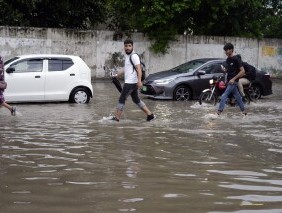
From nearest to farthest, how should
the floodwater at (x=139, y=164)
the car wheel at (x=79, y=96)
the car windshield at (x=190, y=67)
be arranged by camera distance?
the floodwater at (x=139, y=164), the car wheel at (x=79, y=96), the car windshield at (x=190, y=67)

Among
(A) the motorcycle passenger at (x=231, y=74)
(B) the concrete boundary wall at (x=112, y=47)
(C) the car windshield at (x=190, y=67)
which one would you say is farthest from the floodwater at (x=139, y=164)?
(B) the concrete boundary wall at (x=112, y=47)

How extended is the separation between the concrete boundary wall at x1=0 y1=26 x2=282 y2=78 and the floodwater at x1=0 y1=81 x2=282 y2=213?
43.0 ft

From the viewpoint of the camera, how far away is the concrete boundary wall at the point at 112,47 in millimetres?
24641

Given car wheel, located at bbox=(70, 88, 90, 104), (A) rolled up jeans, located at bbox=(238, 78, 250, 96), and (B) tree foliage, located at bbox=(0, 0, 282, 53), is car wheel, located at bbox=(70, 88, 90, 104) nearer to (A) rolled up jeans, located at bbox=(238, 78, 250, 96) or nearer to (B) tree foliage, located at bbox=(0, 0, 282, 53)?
(A) rolled up jeans, located at bbox=(238, 78, 250, 96)

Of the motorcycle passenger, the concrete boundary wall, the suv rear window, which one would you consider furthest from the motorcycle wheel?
the concrete boundary wall

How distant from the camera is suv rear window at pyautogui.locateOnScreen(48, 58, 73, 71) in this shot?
15.2 meters

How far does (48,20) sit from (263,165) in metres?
22.4

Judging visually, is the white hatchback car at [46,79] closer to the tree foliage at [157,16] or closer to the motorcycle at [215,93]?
the motorcycle at [215,93]

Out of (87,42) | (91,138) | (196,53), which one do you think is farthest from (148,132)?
(196,53)

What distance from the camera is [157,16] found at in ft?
85.6

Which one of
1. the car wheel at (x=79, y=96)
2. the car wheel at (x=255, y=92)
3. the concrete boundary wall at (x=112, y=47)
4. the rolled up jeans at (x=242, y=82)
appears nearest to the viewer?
the rolled up jeans at (x=242, y=82)

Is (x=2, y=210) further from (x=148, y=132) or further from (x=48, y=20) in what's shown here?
(x=48, y=20)

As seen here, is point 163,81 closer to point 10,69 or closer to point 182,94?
point 182,94

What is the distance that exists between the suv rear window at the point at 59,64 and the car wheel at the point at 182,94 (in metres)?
3.60
